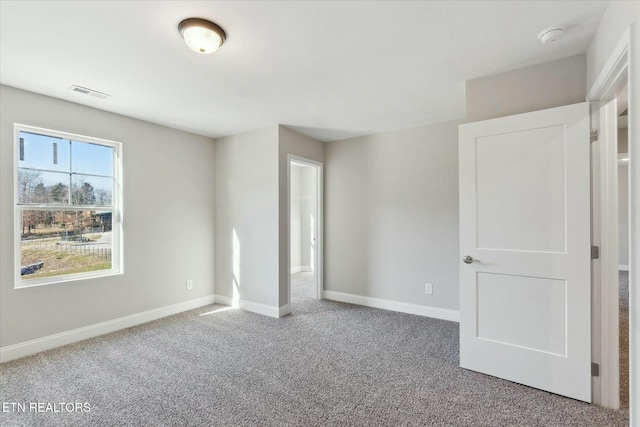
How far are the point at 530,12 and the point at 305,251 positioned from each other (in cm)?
595

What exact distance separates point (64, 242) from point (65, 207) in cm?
36

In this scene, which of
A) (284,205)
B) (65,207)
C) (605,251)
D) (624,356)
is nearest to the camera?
(605,251)

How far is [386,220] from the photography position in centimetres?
425

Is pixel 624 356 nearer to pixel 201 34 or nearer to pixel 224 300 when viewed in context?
pixel 201 34

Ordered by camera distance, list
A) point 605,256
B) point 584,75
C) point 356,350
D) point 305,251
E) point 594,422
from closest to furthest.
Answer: point 594,422 → point 605,256 → point 584,75 → point 356,350 → point 305,251

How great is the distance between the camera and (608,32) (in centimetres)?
172

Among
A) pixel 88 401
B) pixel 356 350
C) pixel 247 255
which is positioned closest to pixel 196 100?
pixel 247 255

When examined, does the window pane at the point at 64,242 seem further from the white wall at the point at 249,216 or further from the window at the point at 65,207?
the white wall at the point at 249,216

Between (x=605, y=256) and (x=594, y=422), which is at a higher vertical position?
(x=605, y=256)

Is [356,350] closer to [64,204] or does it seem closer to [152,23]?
[152,23]

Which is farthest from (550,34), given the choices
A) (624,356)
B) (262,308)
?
(262,308)

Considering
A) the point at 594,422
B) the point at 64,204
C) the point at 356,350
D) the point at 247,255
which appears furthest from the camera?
the point at 247,255

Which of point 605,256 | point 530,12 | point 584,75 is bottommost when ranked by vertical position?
point 605,256

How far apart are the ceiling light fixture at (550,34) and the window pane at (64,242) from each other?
14.1ft
